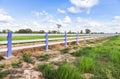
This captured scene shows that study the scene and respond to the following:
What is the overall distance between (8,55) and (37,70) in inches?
108

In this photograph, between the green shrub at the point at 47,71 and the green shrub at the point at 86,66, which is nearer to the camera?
the green shrub at the point at 47,71

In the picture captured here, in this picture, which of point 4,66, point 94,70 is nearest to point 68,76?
point 94,70

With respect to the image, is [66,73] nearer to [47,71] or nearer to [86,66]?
[47,71]

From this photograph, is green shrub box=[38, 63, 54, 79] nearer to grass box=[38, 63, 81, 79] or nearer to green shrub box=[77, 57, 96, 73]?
grass box=[38, 63, 81, 79]

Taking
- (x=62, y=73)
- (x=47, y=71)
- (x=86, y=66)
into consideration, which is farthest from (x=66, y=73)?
(x=86, y=66)

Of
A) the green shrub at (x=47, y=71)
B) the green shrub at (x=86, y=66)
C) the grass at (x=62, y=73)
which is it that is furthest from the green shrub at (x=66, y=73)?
the green shrub at (x=86, y=66)

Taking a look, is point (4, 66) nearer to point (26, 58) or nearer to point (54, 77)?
point (26, 58)

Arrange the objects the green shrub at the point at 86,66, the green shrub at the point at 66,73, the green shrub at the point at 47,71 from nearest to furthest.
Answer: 1. the green shrub at the point at 66,73
2. the green shrub at the point at 47,71
3. the green shrub at the point at 86,66

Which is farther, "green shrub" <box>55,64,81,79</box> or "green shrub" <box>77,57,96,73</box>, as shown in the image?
"green shrub" <box>77,57,96,73</box>

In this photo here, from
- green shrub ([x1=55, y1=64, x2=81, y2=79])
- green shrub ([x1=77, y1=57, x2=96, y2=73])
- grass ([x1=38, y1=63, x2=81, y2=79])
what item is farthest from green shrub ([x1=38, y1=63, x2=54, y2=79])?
green shrub ([x1=77, y1=57, x2=96, y2=73])

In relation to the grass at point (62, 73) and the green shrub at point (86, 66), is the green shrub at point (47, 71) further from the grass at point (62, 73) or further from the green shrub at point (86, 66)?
the green shrub at point (86, 66)

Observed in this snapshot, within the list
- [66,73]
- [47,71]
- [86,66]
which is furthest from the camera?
[86,66]

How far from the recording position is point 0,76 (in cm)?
521

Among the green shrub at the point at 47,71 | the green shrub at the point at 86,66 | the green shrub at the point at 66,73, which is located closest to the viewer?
the green shrub at the point at 66,73
